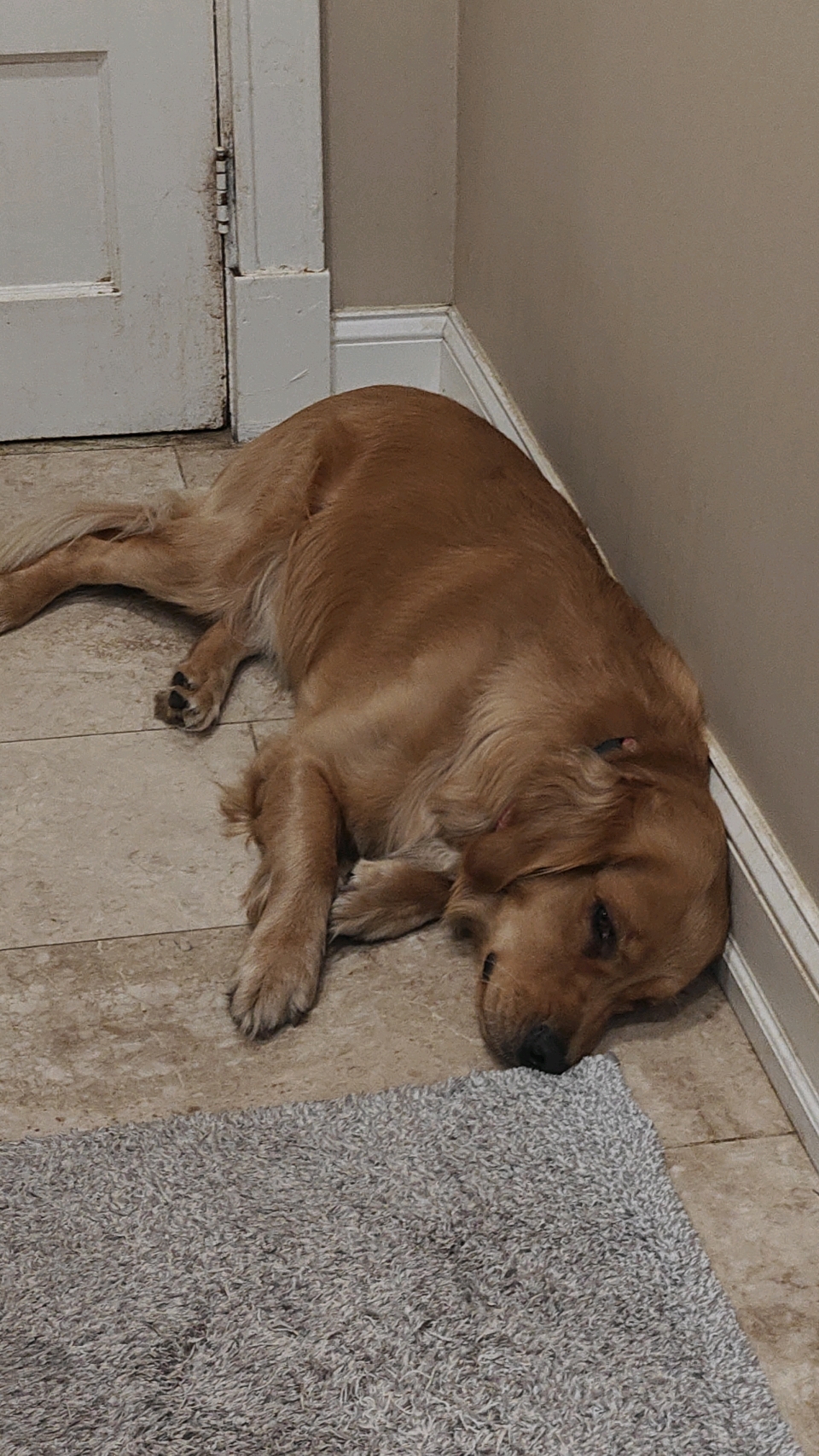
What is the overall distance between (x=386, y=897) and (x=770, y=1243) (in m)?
0.68

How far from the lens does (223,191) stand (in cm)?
321

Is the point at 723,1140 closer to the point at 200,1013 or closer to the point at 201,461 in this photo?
the point at 200,1013

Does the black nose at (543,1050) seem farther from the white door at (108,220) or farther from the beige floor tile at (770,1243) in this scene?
the white door at (108,220)

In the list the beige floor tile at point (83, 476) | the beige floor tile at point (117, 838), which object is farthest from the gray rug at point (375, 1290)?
the beige floor tile at point (83, 476)

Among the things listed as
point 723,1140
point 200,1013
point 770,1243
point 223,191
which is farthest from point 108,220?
point 770,1243

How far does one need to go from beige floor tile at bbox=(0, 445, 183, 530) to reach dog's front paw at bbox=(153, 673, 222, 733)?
26.5 inches

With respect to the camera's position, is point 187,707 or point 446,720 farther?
point 187,707

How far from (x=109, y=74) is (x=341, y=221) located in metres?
0.55

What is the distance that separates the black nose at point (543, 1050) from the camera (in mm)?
1858

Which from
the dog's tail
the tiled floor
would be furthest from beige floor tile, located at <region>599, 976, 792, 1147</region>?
the dog's tail

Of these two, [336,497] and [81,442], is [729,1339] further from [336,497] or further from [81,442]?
[81,442]

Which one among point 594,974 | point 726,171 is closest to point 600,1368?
point 594,974

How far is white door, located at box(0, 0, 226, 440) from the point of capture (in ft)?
9.99

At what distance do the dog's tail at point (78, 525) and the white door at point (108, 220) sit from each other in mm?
615
